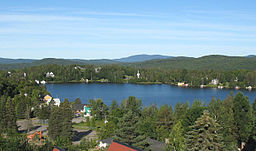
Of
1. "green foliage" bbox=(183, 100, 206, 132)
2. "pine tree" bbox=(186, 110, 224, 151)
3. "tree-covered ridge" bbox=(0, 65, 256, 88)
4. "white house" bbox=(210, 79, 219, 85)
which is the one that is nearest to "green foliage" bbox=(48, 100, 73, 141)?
"green foliage" bbox=(183, 100, 206, 132)

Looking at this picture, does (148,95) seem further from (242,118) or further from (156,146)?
(156,146)

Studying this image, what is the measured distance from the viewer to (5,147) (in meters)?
10.1

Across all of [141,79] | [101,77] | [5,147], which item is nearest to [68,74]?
[101,77]

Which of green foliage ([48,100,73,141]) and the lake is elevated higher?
green foliage ([48,100,73,141])

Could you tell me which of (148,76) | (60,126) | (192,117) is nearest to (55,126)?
(60,126)

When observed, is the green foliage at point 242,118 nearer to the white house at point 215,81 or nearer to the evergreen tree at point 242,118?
the evergreen tree at point 242,118

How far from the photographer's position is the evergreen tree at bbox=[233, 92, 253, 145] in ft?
55.3

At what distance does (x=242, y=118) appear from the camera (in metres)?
17.4

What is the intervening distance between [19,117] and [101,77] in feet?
177

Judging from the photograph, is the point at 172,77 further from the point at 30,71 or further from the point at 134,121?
the point at 134,121

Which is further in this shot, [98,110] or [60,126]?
[98,110]

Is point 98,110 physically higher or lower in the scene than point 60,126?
lower

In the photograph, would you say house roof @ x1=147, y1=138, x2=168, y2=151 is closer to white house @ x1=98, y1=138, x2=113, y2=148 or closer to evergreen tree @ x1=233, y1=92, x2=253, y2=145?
white house @ x1=98, y1=138, x2=113, y2=148

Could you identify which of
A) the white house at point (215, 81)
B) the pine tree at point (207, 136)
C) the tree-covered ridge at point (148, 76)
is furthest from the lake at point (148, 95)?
the pine tree at point (207, 136)
